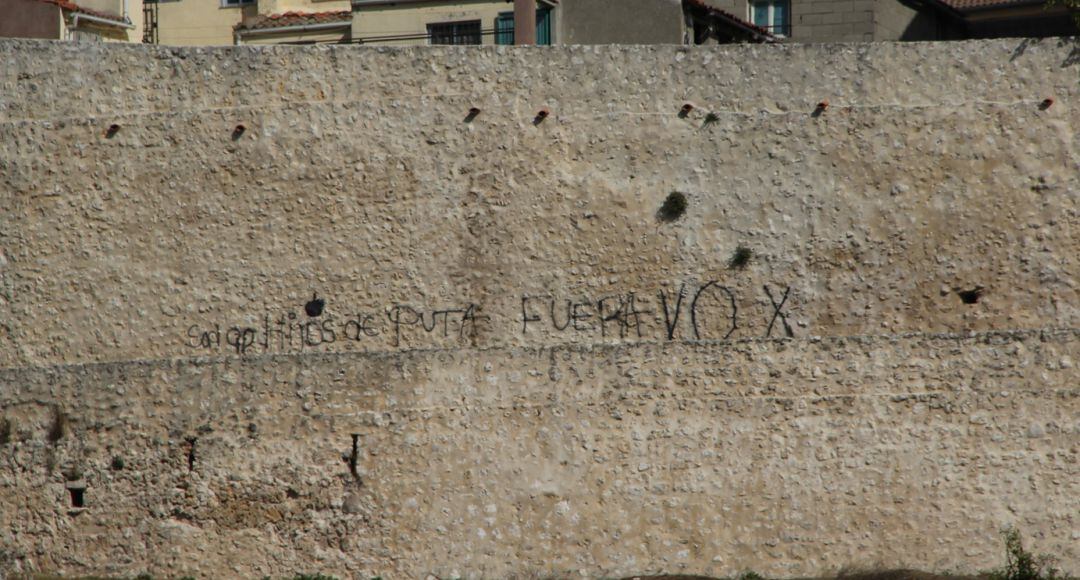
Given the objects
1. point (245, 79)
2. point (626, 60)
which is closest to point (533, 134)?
point (626, 60)

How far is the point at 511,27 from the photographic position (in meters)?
26.2

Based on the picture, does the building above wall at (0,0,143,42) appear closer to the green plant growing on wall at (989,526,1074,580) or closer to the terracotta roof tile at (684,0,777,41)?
the terracotta roof tile at (684,0,777,41)

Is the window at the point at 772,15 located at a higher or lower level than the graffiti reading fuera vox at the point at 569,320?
higher

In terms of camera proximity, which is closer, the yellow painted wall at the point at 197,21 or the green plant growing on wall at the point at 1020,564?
the green plant growing on wall at the point at 1020,564

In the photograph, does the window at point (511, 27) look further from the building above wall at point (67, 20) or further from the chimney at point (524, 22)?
the building above wall at point (67, 20)

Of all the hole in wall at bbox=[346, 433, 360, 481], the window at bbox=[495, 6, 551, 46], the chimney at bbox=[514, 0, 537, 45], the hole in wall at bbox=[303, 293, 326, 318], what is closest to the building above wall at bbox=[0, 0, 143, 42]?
the window at bbox=[495, 6, 551, 46]

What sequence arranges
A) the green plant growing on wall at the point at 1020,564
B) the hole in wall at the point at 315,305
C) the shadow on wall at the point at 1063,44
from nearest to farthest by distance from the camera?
the green plant growing on wall at the point at 1020,564 → the shadow on wall at the point at 1063,44 → the hole in wall at the point at 315,305

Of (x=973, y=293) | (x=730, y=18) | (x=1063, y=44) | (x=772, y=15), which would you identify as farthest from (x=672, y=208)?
(x=772, y=15)

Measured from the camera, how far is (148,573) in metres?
17.0

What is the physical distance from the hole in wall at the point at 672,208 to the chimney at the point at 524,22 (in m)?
4.44

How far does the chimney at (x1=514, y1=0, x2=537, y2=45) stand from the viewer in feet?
78.3

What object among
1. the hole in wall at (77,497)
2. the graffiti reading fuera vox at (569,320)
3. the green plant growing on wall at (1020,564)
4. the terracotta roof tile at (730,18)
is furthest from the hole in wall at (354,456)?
the terracotta roof tile at (730,18)

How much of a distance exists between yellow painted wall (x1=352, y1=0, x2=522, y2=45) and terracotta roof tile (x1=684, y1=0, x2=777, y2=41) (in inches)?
110

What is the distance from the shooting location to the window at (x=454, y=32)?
2656cm
